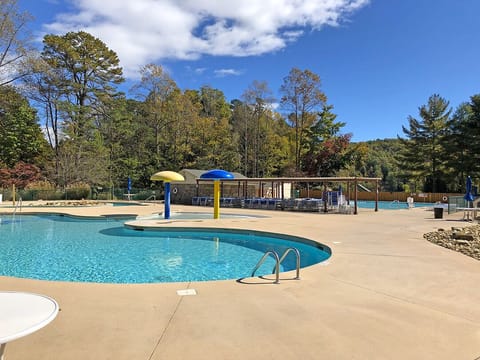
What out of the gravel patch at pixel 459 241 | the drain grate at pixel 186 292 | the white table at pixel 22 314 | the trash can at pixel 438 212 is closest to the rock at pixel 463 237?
the gravel patch at pixel 459 241

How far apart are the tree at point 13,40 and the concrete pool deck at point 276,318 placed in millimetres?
23118

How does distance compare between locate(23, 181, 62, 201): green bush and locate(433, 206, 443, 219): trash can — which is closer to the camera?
locate(433, 206, 443, 219): trash can

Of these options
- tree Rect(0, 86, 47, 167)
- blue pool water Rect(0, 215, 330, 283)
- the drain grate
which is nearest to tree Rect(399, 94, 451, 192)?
blue pool water Rect(0, 215, 330, 283)

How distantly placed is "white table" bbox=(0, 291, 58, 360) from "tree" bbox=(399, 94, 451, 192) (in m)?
36.4

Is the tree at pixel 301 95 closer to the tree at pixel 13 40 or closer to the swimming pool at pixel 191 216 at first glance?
the swimming pool at pixel 191 216

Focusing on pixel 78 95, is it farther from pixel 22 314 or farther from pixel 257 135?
pixel 22 314

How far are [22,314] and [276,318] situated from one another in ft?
6.93

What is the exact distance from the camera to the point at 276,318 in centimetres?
320

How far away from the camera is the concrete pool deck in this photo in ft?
8.39

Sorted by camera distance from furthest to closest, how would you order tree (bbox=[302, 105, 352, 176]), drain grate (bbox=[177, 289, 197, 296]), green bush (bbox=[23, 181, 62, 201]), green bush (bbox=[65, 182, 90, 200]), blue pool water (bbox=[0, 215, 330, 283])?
1. tree (bbox=[302, 105, 352, 176])
2. green bush (bbox=[65, 182, 90, 200])
3. green bush (bbox=[23, 181, 62, 201])
4. blue pool water (bbox=[0, 215, 330, 283])
5. drain grate (bbox=[177, 289, 197, 296])

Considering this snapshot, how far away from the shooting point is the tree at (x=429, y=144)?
3294 centimetres

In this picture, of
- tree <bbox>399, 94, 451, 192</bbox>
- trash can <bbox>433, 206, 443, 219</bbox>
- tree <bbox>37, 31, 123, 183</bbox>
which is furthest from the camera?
tree <bbox>399, 94, 451, 192</bbox>

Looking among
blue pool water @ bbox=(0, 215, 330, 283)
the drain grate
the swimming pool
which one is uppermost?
the swimming pool

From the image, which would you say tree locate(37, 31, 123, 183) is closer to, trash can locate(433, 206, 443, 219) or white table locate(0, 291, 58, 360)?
trash can locate(433, 206, 443, 219)
